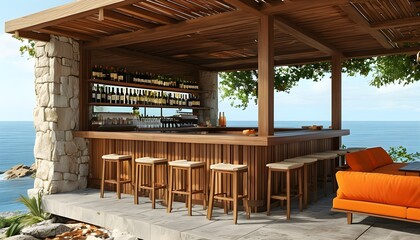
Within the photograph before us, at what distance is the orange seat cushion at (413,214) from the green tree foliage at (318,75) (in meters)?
7.34

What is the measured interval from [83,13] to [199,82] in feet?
18.2

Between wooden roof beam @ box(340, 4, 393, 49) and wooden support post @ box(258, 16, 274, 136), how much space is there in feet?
3.53

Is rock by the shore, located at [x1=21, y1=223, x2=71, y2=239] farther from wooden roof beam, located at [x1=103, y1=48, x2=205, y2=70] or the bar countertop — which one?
wooden roof beam, located at [x1=103, y1=48, x2=205, y2=70]

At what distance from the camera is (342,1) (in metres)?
5.19

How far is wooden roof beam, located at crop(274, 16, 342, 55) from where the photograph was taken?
610 cm

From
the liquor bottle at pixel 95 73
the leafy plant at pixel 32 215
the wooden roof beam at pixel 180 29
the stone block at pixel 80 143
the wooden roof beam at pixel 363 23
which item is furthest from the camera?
the liquor bottle at pixel 95 73

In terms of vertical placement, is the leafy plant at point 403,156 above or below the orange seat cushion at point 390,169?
below

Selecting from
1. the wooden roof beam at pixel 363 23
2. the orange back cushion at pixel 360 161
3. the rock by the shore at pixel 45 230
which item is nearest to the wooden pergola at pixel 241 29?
the wooden roof beam at pixel 363 23

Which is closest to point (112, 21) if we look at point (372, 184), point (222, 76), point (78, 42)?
point (78, 42)

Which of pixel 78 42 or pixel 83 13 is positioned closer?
pixel 83 13

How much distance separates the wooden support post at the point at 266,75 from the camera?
5668 millimetres

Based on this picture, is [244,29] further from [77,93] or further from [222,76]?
[222,76]

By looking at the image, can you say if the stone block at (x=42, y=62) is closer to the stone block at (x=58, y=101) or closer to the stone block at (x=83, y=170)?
the stone block at (x=58, y=101)

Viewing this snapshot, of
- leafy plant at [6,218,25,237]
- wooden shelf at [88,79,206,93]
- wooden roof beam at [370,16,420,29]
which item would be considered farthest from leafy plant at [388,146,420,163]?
leafy plant at [6,218,25,237]
